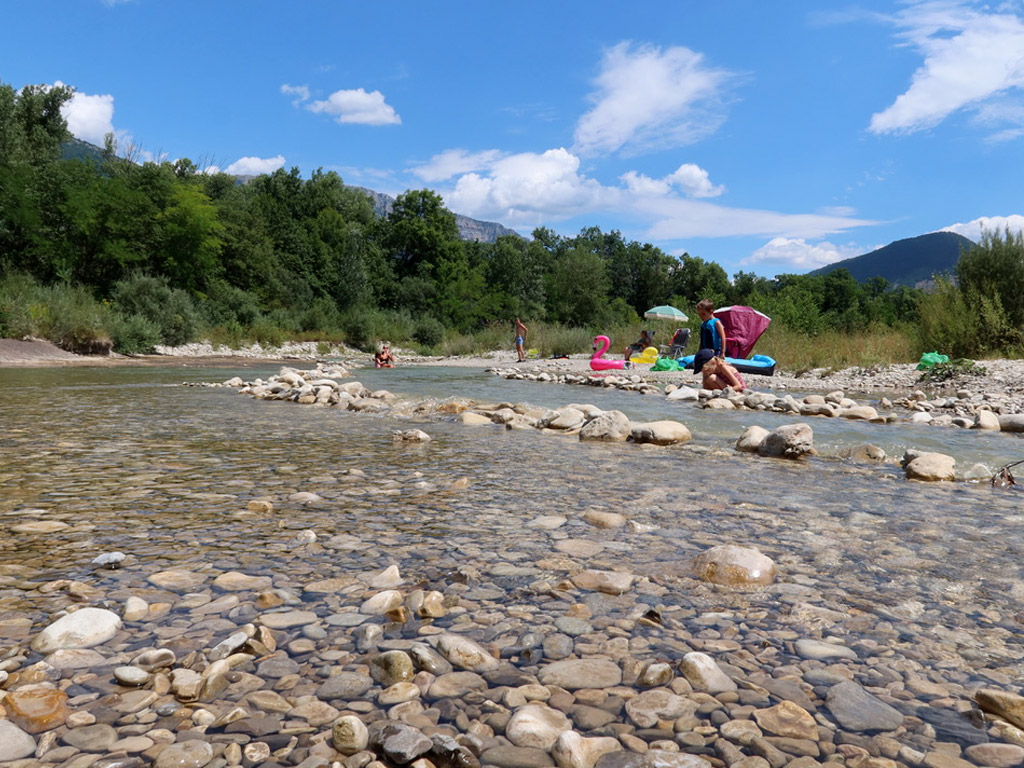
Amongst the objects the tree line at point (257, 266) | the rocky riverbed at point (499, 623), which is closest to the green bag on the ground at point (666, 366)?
the tree line at point (257, 266)

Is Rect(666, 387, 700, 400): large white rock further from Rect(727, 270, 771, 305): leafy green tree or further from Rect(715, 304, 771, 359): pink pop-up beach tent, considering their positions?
Rect(727, 270, 771, 305): leafy green tree

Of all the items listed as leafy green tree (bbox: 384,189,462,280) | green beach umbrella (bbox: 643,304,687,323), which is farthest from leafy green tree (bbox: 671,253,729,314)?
green beach umbrella (bbox: 643,304,687,323)

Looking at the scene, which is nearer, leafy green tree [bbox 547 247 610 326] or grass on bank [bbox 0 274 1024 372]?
grass on bank [bbox 0 274 1024 372]

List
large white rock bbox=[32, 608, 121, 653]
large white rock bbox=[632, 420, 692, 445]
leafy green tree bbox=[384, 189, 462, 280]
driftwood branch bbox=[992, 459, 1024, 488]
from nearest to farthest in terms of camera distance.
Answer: large white rock bbox=[32, 608, 121, 653] < driftwood branch bbox=[992, 459, 1024, 488] < large white rock bbox=[632, 420, 692, 445] < leafy green tree bbox=[384, 189, 462, 280]

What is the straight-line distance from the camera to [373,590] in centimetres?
217

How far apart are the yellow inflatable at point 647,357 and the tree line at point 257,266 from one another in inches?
191

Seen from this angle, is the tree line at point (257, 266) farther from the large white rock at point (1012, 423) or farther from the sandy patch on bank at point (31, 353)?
the large white rock at point (1012, 423)

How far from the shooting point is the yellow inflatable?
1919 cm

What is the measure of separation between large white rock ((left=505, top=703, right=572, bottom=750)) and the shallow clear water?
69cm

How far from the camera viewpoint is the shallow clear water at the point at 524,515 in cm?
213

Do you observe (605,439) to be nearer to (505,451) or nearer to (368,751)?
(505,451)

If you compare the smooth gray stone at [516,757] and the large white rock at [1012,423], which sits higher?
the large white rock at [1012,423]

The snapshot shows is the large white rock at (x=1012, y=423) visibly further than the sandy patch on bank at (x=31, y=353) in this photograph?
No

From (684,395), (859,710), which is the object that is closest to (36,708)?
(859,710)
